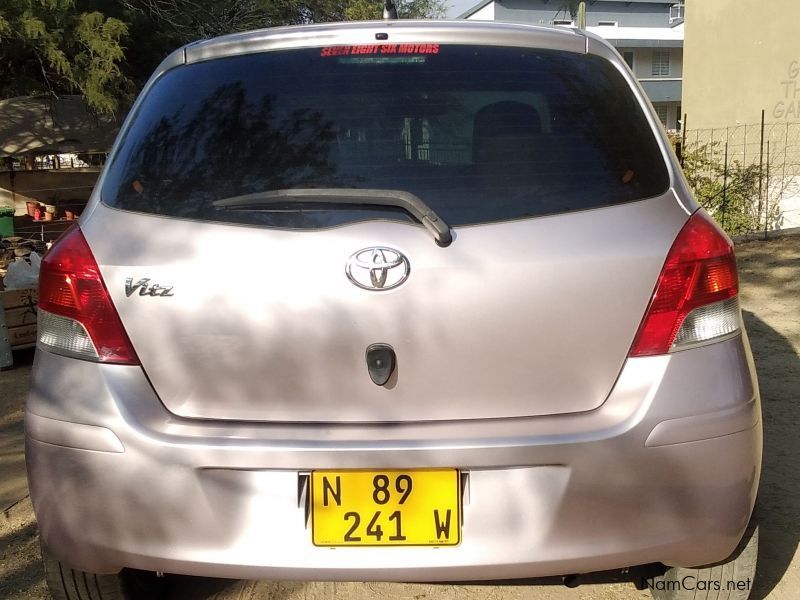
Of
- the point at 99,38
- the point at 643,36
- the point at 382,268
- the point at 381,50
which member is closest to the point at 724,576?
the point at 382,268

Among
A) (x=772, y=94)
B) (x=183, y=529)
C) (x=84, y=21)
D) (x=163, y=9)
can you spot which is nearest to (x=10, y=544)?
(x=183, y=529)

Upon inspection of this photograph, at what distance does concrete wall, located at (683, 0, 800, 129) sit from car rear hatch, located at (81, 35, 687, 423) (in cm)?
1497

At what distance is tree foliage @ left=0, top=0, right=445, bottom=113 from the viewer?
11.8 m

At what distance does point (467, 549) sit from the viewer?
1884 mm

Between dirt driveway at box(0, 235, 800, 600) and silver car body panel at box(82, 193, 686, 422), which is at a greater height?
silver car body panel at box(82, 193, 686, 422)

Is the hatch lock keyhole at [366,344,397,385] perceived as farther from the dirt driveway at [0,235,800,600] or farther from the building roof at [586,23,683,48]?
the building roof at [586,23,683,48]

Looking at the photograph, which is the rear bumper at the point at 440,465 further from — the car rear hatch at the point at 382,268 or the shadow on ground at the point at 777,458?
the shadow on ground at the point at 777,458

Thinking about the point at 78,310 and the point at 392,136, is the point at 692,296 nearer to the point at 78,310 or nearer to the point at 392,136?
the point at 392,136

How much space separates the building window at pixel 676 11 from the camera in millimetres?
44375

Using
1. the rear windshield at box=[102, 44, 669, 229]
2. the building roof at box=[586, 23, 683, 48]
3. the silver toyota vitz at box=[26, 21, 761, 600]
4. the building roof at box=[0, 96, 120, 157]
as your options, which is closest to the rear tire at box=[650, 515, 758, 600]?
the silver toyota vitz at box=[26, 21, 761, 600]

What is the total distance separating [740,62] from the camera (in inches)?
653

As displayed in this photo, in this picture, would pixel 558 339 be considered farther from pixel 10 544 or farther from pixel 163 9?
pixel 163 9

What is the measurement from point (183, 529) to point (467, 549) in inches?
26.3

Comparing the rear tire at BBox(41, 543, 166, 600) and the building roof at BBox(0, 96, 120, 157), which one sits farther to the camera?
the building roof at BBox(0, 96, 120, 157)
